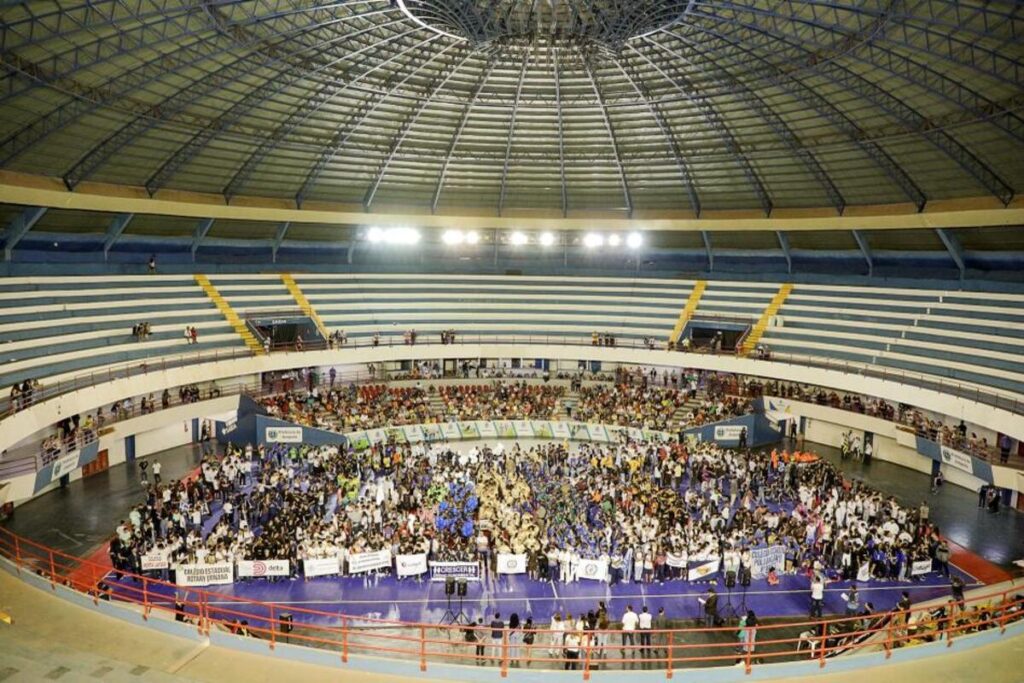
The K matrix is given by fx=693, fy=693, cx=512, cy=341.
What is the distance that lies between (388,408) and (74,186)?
19021 mm

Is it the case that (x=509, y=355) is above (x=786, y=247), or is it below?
below

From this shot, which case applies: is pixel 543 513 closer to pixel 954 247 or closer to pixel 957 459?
pixel 957 459

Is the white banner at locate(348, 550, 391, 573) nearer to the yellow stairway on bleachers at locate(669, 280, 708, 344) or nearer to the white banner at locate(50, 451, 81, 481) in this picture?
the white banner at locate(50, 451, 81, 481)

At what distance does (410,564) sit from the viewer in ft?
73.8

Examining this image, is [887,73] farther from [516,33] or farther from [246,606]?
[246,606]

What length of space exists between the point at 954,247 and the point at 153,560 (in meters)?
42.4

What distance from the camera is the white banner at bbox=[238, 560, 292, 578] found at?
72.0 feet

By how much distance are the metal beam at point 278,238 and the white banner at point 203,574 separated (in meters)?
31.0

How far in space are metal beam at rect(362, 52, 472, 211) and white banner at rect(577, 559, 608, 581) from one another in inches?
906

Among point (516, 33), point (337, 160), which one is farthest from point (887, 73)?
point (337, 160)

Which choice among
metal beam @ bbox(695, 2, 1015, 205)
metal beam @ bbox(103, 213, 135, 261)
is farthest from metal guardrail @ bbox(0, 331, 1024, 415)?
metal beam @ bbox(695, 2, 1015, 205)

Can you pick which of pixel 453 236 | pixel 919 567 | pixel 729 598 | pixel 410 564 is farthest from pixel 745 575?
pixel 453 236

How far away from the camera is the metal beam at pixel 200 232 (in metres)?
44.8

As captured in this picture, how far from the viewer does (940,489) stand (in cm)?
3203
